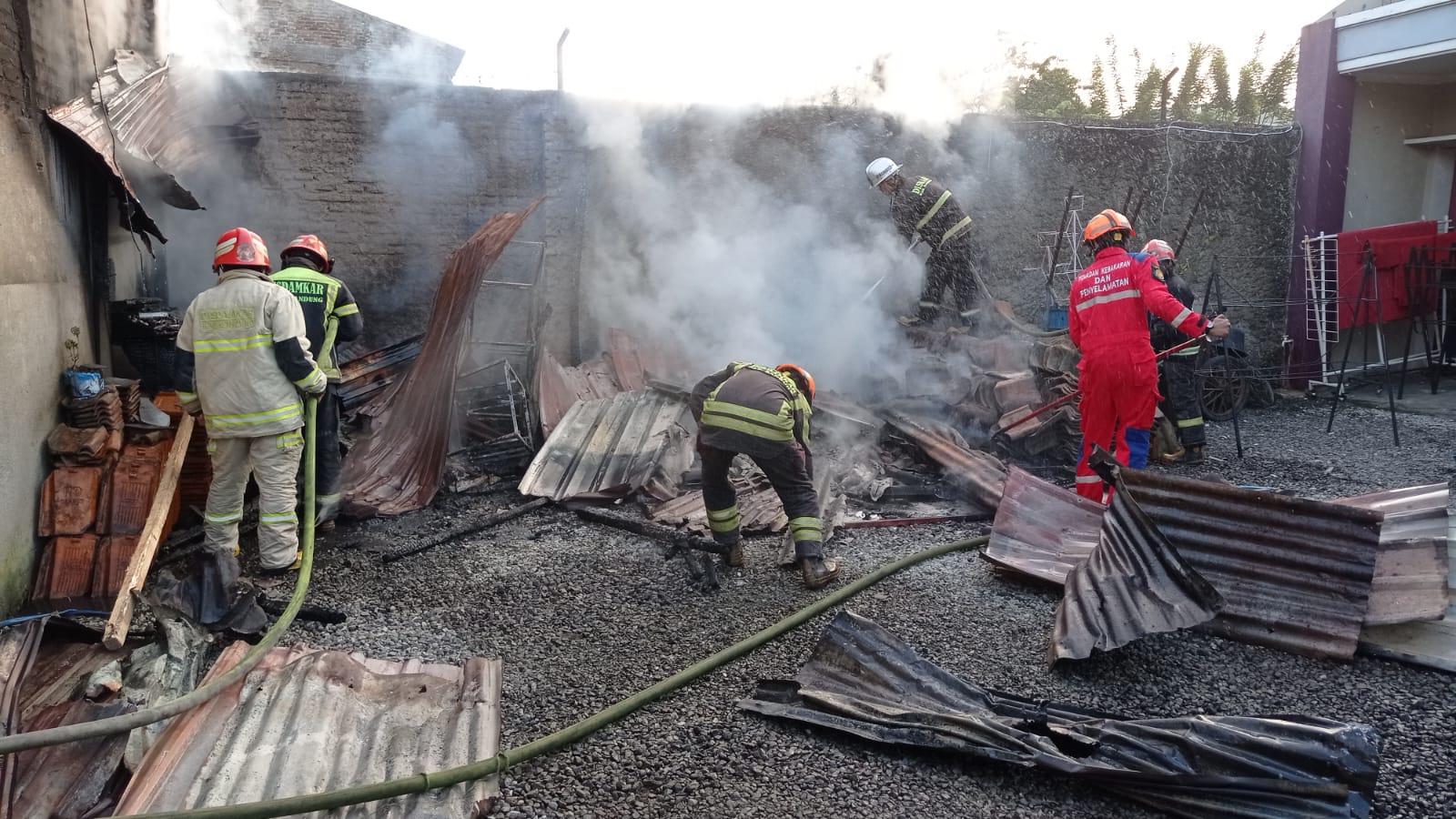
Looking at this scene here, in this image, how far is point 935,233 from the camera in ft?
26.7

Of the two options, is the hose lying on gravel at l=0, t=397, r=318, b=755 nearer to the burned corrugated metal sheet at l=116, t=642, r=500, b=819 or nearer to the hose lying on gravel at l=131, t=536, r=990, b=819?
the burned corrugated metal sheet at l=116, t=642, r=500, b=819

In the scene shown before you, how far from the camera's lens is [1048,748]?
2.83m

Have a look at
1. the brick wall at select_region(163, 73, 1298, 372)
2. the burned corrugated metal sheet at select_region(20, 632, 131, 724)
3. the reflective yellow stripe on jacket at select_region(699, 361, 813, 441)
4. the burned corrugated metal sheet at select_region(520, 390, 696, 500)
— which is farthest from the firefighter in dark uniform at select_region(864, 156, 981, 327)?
the burned corrugated metal sheet at select_region(20, 632, 131, 724)

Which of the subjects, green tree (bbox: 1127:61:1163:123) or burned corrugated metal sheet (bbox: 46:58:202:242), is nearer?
burned corrugated metal sheet (bbox: 46:58:202:242)

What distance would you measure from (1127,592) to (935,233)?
501cm

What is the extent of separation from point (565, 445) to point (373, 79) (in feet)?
13.0

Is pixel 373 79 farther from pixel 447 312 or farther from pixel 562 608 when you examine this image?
pixel 562 608

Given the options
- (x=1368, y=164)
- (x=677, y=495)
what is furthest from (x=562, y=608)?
(x=1368, y=164)

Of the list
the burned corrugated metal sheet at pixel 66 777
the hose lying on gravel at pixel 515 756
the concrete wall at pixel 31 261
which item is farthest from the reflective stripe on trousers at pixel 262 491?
the hose lying on gravel at pixel 515 756

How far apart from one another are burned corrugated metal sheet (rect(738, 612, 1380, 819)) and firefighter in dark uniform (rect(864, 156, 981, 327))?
5473 mm

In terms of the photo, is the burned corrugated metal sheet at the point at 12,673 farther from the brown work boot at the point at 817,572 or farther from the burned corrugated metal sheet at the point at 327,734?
the brown work boot at the point at 817,572

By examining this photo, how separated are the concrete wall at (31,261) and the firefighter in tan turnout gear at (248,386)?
0.64 meters

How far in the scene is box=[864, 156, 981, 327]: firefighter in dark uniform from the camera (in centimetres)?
803

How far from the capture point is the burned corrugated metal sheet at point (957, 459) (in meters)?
5.81
